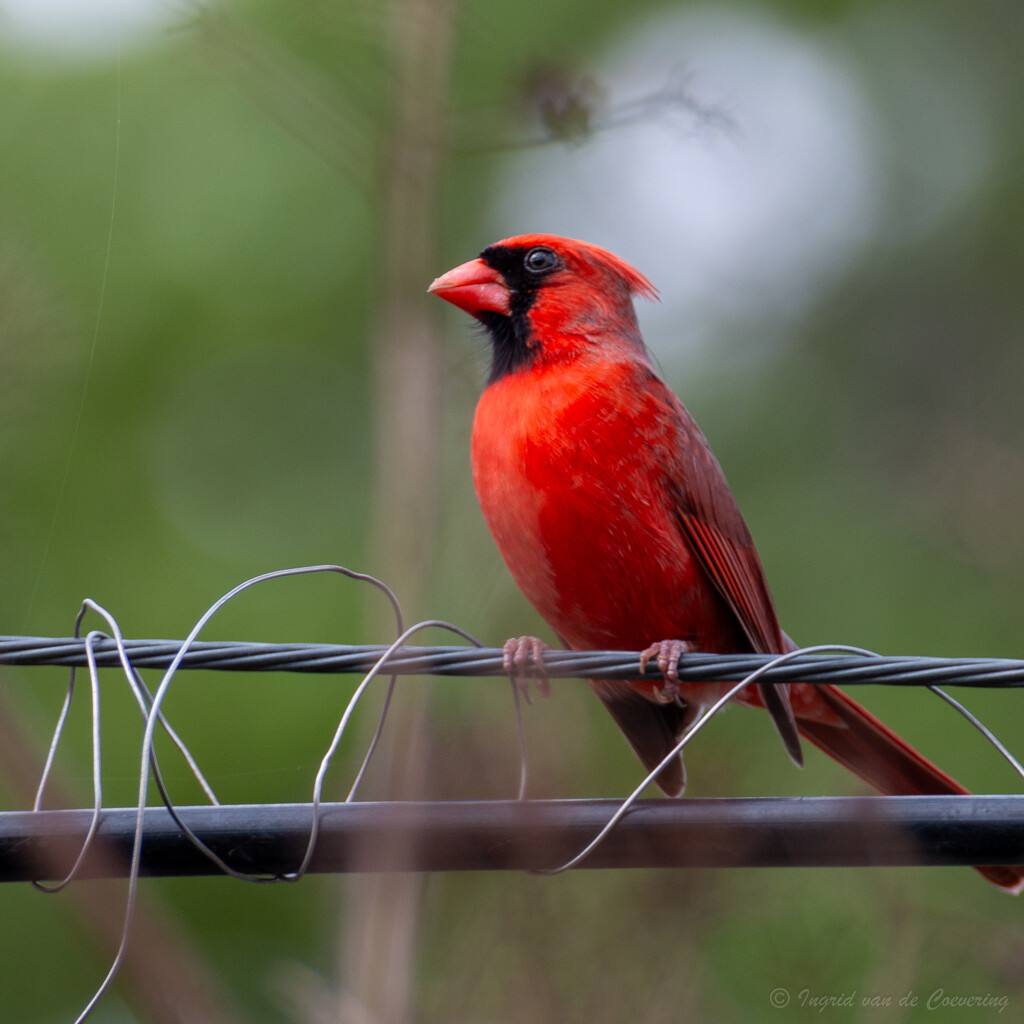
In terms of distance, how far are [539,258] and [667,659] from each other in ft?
4.31

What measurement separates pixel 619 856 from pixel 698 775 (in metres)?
1.11

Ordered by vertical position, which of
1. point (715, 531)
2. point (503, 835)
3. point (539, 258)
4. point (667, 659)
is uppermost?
point (539, 258)

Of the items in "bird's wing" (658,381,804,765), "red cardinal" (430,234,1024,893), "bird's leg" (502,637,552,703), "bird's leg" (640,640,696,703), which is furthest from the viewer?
"bird's wing" (658,381,804,765)

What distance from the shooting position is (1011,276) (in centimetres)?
945

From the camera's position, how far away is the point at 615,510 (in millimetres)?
3229

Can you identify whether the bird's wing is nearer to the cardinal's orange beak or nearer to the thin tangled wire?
the cardinal's orange beak

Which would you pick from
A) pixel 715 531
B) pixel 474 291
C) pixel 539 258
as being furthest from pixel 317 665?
pixel 539 258

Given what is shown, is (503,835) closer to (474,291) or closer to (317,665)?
(317,665)

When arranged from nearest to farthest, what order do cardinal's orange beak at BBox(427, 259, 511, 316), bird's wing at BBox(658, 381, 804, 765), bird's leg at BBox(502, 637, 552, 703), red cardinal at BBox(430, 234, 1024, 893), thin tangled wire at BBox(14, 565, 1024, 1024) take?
thin tangled wire at BBox(14, 565, 1024, 1024)
bird's leg at BBox(502, 637, 552, 703)
red cardinal at BBox(430, 234, 1024, 893)
bird's wing at BBox(658, 381, 804, 765)
cardinal's orange beak at BBox(427, 259, 511, 316)

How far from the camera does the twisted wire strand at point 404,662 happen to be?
2.05m

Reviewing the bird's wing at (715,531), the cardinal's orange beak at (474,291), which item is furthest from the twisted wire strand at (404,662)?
the cardinal's orange beak at (474,291)

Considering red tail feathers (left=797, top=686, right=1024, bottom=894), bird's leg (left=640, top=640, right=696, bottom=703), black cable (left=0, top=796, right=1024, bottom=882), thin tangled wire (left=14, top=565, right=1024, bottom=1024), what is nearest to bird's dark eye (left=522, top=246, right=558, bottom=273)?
bird's leg (left=640, top=640, right=696, bottom=703)

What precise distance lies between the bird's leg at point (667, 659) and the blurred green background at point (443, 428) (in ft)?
0.59

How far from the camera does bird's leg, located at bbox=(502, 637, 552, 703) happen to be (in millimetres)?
2299
